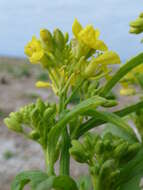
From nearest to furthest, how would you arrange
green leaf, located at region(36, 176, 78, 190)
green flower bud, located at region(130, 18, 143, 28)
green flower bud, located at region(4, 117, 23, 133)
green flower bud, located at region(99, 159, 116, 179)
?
green leaf, located at region(36, 176, 78, 190) → green flower bud, located at region(99, 159, 116, 179) → green flower bud, located at region(4, 117, 23, 133) → green flower bud, located at region(130, 18, 143, 28)

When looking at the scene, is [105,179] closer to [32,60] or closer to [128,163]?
[128,163]

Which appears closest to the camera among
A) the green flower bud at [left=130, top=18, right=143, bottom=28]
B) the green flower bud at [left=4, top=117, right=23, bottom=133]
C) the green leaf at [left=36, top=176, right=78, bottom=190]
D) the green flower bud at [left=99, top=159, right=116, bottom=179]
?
the green leaf at [left=36, top=176, right=78, bottom=190]

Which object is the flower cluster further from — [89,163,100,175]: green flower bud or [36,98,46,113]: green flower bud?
[89,163,100,175]: green flower bud

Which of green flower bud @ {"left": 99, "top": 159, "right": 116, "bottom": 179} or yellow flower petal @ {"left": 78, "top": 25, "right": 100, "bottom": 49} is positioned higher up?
yellow flower petal @ {"left": 78, "top": 25, "right": 100, "bottom": 49}

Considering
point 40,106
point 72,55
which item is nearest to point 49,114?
point 40,106

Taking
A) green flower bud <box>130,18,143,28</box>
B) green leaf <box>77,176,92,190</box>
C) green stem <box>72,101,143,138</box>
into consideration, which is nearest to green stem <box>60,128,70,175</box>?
green stem <box>72,101,143,138</box>

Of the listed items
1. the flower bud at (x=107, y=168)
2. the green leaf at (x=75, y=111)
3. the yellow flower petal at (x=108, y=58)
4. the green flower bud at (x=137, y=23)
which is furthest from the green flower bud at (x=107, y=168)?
the green flower bud at (x=137, y=23)
